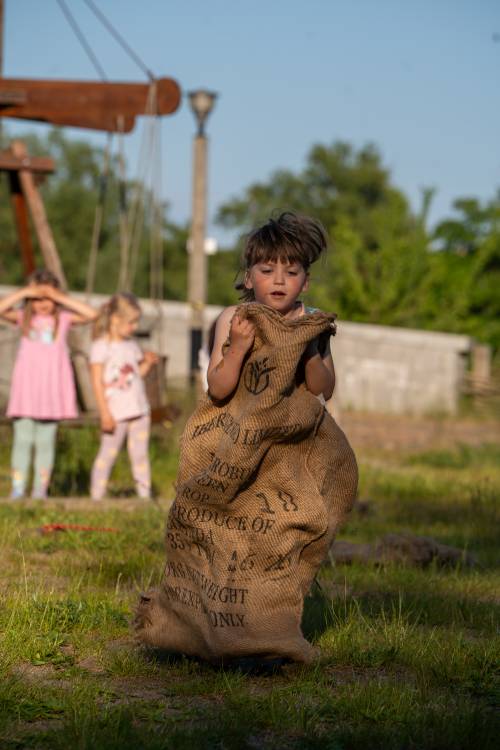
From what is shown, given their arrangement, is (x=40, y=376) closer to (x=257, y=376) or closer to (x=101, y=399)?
(x=101, y=399)

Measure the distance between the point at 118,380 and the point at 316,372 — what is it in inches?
184

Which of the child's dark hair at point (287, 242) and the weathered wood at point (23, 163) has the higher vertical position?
the weathered wood at point (23, 163)

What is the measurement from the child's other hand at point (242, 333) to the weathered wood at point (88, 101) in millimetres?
6287

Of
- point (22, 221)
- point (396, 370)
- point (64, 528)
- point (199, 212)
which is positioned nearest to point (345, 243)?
point (396, 370)

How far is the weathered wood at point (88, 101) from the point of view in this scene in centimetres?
970

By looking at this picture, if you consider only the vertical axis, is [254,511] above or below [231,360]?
below

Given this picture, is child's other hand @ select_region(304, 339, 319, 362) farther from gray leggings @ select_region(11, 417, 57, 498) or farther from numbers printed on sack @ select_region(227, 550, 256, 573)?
gray leggings @ select_region(11, 417, 57, 498)

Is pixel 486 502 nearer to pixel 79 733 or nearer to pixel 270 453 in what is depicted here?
pixel 270 453

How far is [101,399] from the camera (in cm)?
827

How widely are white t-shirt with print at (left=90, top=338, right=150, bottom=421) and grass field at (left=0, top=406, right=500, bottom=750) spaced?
1.66 metres

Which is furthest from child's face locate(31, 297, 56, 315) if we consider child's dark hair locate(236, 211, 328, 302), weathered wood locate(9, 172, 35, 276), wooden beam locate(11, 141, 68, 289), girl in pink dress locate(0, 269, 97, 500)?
child's dark hair locate(236, 211, 328, 302)

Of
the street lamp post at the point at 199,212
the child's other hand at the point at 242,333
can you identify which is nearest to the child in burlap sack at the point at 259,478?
the child's other hand at the point at 242,333

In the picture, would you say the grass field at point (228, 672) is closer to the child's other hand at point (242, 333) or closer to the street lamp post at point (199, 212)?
the child's other hand at point (242, 333)

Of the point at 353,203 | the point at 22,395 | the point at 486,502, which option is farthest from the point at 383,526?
the point at 353,203
